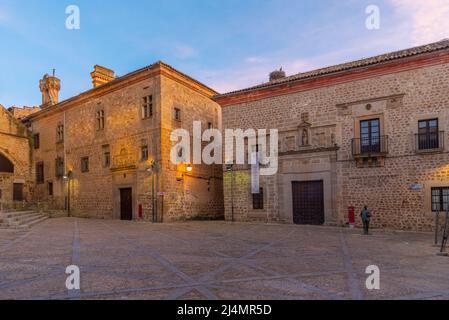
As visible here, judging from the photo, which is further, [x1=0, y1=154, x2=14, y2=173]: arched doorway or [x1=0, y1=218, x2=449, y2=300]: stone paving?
[x1=0, y1=154, x2=14, y2=173]: arched doorway

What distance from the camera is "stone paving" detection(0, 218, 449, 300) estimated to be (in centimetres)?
531

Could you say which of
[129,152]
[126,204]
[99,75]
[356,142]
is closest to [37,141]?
[99,75]

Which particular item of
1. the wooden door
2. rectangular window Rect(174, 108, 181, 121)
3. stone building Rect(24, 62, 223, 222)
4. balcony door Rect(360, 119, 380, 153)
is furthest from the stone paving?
rectangular window Rect(174, 108, 181, 121)

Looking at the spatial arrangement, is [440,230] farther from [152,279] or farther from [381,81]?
[152,279]

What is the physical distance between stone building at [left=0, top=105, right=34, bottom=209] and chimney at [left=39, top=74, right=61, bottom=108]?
4.86 metres

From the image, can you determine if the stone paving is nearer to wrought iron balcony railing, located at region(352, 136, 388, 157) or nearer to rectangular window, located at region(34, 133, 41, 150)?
wrought iron balcony railing, located at region(352, 136, 388, 157)

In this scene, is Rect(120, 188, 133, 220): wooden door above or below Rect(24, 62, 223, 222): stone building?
below

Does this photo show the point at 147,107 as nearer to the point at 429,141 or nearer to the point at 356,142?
the point at 356,142

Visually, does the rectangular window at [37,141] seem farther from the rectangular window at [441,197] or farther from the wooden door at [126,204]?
the rectangular window at [441,197]

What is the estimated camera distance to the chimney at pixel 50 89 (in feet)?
105

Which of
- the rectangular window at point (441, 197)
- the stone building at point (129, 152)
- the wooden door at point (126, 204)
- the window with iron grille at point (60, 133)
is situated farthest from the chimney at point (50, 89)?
the rectangular window at point (441, 197)

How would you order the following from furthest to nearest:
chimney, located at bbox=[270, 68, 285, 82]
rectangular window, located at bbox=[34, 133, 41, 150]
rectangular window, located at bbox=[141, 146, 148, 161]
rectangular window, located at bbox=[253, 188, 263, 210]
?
rectangular window, located at bbox=[34, 133, 41, 150] → chimney, located at bbox=[270, 68, 285, 82] → rectangular window, located at bbox=[141, 146, 148, 161] → rectangular window, located at bbox=[253, 188, 263, 210]

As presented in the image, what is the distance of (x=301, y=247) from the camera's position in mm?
10133

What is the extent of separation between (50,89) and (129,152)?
16.5 m
